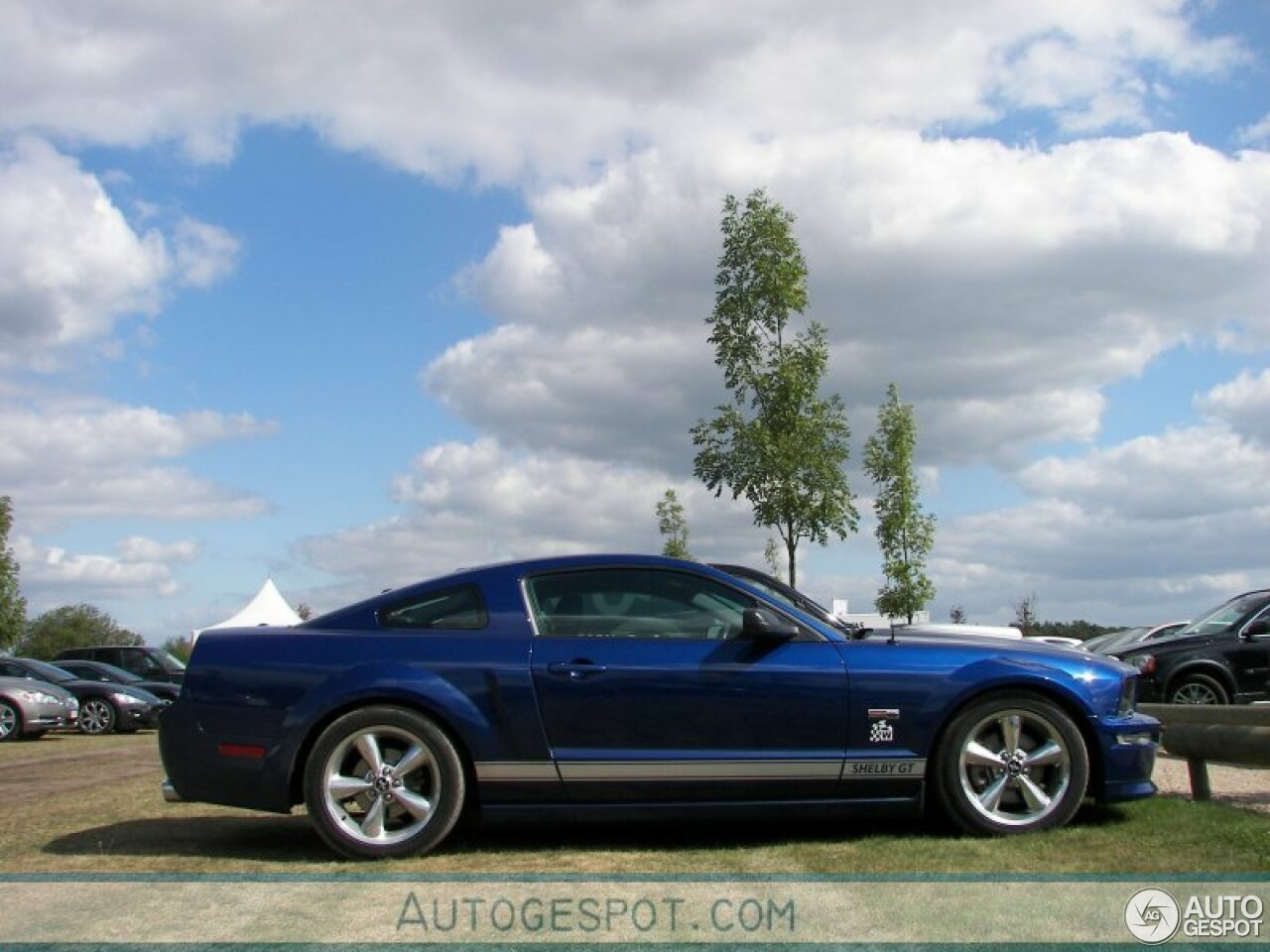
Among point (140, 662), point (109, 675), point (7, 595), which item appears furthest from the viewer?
point (7, 595)

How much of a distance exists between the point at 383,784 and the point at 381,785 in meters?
0.01

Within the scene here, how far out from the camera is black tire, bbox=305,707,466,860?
236 inches

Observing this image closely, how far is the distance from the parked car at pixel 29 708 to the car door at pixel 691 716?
14854 mm

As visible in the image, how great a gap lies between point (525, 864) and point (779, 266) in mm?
13799

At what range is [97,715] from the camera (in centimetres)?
2094

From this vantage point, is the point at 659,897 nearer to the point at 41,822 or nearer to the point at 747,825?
the point at 747,825

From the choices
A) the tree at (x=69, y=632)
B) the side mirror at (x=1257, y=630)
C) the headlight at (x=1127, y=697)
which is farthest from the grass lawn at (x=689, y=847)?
the tree at (x=69, y=632)

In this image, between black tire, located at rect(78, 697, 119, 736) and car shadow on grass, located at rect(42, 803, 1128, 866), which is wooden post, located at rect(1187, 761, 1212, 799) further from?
black tire, located at rect(78, 697, 119, 736)

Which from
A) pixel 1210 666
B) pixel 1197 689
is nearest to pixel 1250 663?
pixel 1210 666

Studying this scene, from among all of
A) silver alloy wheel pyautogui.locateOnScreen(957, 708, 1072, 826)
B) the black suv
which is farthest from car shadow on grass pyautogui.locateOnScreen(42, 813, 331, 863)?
the black suv

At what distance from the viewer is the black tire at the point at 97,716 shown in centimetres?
2091

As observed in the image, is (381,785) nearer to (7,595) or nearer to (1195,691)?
(1195,691)

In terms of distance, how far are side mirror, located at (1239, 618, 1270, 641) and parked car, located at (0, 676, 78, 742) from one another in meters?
15.5

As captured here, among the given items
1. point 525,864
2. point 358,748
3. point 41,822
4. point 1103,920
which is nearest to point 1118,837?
point 1103,920
